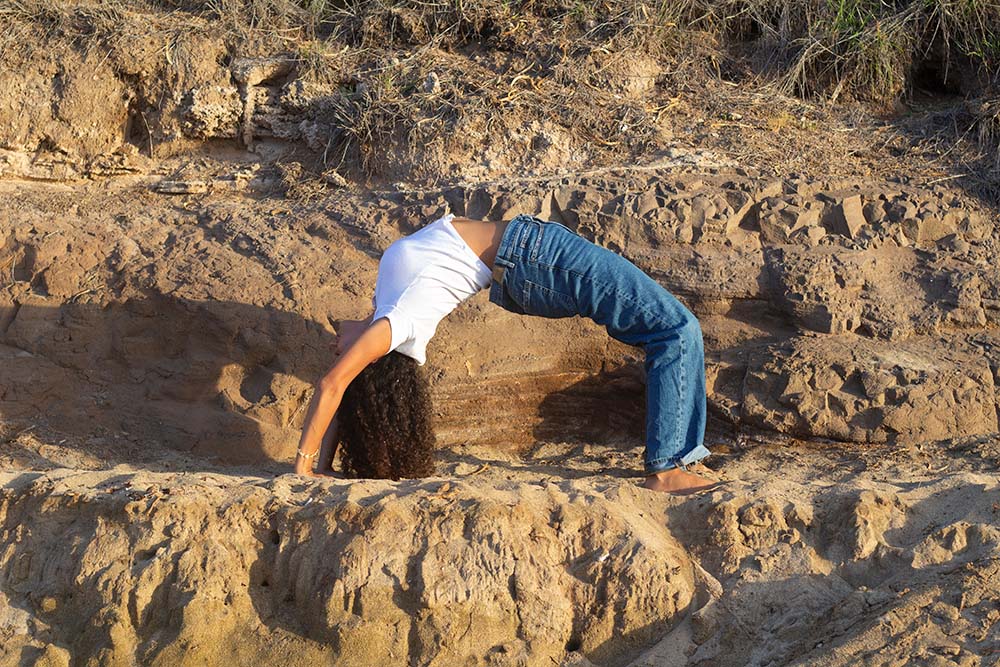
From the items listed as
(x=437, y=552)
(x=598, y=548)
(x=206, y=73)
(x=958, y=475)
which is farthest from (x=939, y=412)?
(x=206, y=73)

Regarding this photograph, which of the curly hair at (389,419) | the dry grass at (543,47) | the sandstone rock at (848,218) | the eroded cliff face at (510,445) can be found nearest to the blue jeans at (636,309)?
the eroded cliff face at (510,445)

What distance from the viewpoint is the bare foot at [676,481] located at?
3.49 m

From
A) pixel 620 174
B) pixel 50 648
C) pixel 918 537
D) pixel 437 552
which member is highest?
pixel 620 174

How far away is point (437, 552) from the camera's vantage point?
2.89 m

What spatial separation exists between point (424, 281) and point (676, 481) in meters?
1.00

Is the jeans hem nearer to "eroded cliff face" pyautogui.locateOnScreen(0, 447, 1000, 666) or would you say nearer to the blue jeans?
the blue jeans

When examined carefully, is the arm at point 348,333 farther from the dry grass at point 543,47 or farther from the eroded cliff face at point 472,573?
the dry grass at point 543,47

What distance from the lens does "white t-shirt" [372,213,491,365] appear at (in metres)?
3.58

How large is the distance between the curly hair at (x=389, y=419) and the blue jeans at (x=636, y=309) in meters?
0.44

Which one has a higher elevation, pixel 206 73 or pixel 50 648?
pixel 206 73

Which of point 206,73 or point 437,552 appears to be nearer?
point 437,552

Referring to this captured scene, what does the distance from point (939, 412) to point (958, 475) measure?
574mm

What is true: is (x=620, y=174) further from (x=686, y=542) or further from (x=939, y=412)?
(x=686, y=542)

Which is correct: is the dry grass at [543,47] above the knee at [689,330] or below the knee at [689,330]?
above
